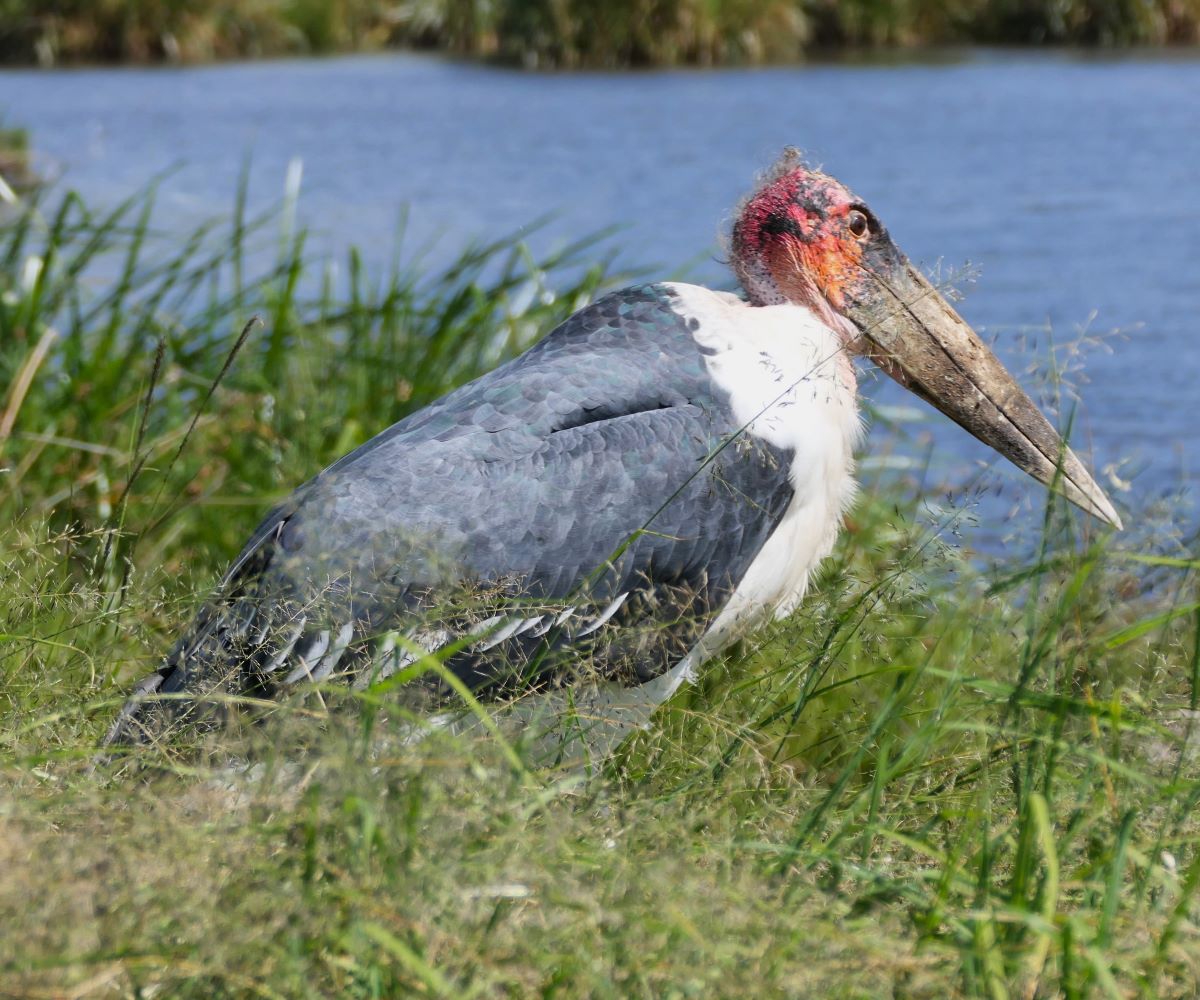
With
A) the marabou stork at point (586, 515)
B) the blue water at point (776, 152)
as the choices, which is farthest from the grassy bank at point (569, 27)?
the marabou stork at point (586, 515)

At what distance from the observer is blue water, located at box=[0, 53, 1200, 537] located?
785 centimetres

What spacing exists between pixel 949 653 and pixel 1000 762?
1.29 metres

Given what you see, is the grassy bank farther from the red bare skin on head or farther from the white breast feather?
the white breast feather

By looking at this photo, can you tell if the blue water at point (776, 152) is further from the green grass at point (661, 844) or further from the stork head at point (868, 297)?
the green grass at point (661, 844)

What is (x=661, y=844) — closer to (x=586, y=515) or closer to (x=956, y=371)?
(x=586, y=515)

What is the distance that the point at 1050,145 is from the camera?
42.1 feet

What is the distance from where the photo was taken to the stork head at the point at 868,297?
3.29 m

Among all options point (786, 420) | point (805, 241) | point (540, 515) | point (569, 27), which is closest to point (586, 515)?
point (540, 515)

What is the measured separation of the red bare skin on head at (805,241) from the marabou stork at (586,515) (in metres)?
0.09

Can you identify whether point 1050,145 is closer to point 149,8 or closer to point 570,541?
point 570,541

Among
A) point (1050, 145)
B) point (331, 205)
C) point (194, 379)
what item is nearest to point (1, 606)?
point (194, 379)

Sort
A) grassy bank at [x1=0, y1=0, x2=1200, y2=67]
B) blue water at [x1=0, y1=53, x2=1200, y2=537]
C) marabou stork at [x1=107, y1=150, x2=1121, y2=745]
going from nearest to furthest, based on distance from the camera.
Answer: marabou stork at [x1=107, y1=150, x2=1121, y2=745] < blue water at [x1=0, y1=53, x2=1200, y2=537] < grassy bank at [x1=0, y1=0, x2=1200, y2=67]

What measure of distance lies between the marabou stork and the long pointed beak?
0.11 m

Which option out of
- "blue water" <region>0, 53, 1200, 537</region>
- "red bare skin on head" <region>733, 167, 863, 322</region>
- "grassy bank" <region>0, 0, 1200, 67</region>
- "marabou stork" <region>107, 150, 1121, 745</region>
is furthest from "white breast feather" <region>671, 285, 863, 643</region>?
"grassy bank" <region>0, 0, 1200, 67</region>
